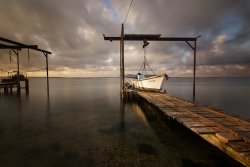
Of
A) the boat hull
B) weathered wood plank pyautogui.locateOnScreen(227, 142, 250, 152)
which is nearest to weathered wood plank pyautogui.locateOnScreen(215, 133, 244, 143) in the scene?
weathered wood plank pyautogui.locateOnScreen(227, 142, 250, 152)

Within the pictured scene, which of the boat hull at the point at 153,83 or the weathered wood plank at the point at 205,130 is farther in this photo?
the boat hull at the point at 153,83

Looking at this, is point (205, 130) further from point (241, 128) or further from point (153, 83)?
point (153, 83)

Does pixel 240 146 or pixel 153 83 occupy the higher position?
pixel 153 83

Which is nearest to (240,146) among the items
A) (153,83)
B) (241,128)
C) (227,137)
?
(227,137)

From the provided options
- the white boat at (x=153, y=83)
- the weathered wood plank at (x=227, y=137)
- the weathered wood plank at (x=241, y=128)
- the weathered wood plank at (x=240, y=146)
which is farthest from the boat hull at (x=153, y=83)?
the weathered wood plank at (x=240, y=146)

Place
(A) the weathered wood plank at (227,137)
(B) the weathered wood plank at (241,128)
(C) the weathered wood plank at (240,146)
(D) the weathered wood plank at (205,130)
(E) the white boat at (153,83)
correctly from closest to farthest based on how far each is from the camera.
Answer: (C) the weathered wood plank at (240,146)
(A) the weathered wood plank at (227,137)
(D) the weathered wood plank at (205,130)
(B) the weathered wood plank at (241,128)
(E) the white boat at (153,83)

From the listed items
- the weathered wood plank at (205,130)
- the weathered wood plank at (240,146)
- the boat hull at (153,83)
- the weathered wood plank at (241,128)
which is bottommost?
the weathered wood plank at (240,146)

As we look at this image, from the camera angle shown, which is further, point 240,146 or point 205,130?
point 205,130

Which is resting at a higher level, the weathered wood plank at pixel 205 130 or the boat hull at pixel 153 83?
the boat hull at pixel 153 83

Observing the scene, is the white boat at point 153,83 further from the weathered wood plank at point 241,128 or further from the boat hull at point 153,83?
the weathered wood plank at point 241,128

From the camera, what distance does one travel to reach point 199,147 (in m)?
6.08

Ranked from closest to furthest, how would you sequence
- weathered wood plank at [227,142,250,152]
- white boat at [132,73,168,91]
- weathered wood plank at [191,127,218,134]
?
weathered wood plank at [227,142,250,152] → weathered wood plank at [191,127,218,134] → white boat at [132,73,168,91]

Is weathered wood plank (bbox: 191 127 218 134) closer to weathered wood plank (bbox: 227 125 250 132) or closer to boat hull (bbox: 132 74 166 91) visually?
weathered wood plank (bbox: 227 125 250 132)

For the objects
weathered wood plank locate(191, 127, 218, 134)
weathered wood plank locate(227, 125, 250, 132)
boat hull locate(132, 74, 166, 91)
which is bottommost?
weathered wood plank locate(227, 125, 250, 132)
